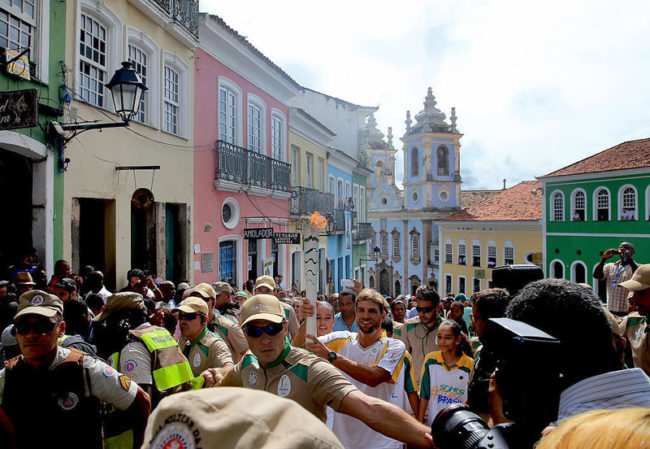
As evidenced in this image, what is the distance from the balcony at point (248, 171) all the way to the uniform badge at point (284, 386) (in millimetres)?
11543

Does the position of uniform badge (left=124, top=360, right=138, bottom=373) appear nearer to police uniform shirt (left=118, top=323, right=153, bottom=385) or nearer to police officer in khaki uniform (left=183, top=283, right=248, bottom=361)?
police uniform shirt (left=118, top=323, right=153, bottom=385)

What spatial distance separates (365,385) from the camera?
12.2 ft

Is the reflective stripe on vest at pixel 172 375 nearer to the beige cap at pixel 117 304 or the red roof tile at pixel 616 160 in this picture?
the beige cap at pixel 117 304

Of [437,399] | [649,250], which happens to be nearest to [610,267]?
[437,399]

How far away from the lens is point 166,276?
1224 cm

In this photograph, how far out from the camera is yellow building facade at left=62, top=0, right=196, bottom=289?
8898 mm

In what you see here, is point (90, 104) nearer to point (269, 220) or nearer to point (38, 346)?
point (38, 346)

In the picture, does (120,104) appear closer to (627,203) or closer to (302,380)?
(302,380)

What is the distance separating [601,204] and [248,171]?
24.3m

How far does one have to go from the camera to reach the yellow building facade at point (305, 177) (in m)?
19.7

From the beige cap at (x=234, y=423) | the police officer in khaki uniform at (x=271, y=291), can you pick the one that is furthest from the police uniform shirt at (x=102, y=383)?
the police officer in khaki uniform at (x=271, y=291)

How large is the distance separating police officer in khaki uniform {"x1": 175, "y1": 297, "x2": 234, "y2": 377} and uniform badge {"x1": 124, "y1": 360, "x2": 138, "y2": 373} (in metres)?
0.78

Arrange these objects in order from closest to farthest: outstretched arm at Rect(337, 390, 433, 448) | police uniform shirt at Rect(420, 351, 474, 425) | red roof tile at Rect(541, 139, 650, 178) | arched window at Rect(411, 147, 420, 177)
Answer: outstretched arm at Rect(337, 390, 433, 448) → police uniform shirt at Rect(420, 351, 474, 425) → red roof tile at Rect(541, 139, 650, 178) → arched window at Rect(411, 147, 420, 177)

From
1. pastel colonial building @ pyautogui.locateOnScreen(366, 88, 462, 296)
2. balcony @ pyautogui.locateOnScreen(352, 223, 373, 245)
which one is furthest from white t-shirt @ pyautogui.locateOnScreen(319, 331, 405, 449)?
pastel colonial building @ pyautogui.locateOnScreen(366, 88, 462, 296)
